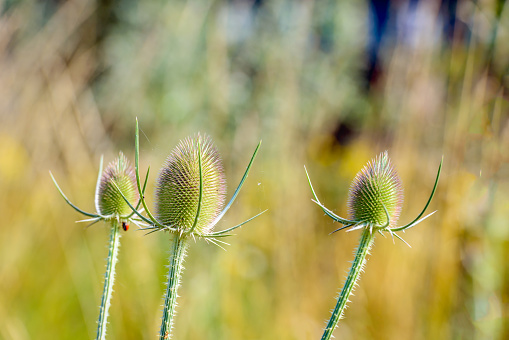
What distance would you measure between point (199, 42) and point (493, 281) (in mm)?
4385

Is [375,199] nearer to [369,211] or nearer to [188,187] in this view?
[369,211]

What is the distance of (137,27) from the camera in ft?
21.7

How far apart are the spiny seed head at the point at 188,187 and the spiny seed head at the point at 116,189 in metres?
0.04

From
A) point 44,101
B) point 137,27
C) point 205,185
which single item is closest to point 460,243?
point 205,185

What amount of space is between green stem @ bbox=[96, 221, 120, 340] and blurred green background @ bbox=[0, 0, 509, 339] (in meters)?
0.98

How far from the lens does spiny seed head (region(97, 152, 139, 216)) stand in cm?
59

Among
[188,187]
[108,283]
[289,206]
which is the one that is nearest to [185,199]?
[188,187]

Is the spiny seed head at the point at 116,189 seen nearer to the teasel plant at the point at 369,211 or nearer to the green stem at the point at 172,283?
the green stem at the point at 172,283

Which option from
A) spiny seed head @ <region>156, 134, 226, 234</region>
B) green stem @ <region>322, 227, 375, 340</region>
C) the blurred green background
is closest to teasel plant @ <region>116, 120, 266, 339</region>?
spiny seed head @ <region>156, 134, 226, 234</region>

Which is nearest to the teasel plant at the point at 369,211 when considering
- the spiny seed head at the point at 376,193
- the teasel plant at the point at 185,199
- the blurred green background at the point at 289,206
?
the spiny seed head at the point at 376,193

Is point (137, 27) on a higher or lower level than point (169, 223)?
higher

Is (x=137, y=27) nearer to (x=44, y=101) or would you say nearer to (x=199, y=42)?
(x=199, y=42)

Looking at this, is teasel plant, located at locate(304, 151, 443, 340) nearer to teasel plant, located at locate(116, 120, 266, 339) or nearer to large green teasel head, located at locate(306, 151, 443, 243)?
large green teasel head, located at locate(306, 151, 443, 243)

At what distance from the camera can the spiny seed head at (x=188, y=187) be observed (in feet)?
1.91
